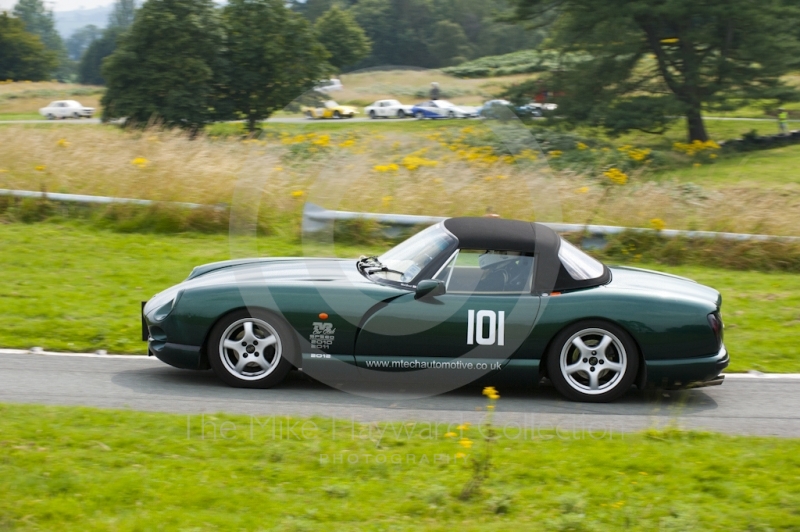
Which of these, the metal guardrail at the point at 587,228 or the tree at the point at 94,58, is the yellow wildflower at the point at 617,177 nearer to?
the metal guardrail at the point at 587,228

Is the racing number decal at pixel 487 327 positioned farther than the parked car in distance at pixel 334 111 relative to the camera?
No

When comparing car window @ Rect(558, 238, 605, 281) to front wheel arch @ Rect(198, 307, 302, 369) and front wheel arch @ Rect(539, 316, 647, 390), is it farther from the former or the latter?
front wheel arch @ Rect(198, 307, 302, 369)

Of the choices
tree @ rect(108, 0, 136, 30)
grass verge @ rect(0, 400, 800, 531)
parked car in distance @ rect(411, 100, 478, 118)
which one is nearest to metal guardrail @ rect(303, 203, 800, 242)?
parked car in distance @ rect(411, 100, 478, 118)

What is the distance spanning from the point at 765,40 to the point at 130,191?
21392mm

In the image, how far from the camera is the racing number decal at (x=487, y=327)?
6098 mm

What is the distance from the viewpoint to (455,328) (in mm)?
6082

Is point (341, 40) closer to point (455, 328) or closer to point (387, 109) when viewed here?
point (387, 109)

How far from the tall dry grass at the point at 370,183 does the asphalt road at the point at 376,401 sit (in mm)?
5398

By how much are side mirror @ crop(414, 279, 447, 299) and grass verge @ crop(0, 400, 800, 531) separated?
42.0 inches

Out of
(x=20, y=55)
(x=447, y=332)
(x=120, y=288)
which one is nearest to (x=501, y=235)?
(x=447, y=332)

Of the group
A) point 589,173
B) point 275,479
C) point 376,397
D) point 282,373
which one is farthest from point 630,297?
point 589,173

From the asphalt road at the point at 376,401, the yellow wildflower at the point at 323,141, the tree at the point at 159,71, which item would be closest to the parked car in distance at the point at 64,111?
the tree at the point at 159,71

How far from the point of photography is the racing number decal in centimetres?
610

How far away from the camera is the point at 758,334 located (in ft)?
26.9
